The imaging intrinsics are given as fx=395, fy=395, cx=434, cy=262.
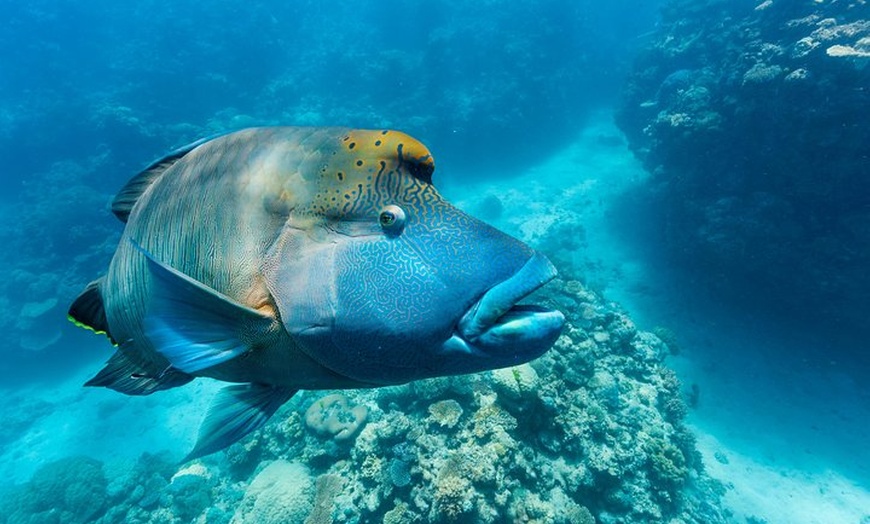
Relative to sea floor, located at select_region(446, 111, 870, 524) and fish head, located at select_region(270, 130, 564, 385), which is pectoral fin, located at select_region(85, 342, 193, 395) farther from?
sea floor, located at select_region(446, 111, 870, 524)

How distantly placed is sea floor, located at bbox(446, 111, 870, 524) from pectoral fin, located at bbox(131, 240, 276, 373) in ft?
41.9

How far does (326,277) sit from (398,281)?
0.79 feet

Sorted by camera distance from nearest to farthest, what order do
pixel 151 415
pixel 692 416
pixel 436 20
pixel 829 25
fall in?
pixel 692 416, pixel 829 25, pixel 151 415, pixel 436 20

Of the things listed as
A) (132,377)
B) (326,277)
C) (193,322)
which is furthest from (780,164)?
(132,377)

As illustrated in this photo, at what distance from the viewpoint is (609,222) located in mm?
19656

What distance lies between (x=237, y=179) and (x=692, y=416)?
14021 mm

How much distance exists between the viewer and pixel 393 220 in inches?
50.6

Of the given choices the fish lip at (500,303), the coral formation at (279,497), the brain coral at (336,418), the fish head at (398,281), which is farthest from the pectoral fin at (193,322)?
the brain coral at (336,418)

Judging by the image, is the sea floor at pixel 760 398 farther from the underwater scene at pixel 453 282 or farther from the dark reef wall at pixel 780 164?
the dark reef wall at pixel 780 164

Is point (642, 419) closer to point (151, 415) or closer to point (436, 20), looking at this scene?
point (151, 415)

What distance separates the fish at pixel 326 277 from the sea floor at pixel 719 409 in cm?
1232

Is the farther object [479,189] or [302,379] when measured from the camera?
[479,189]

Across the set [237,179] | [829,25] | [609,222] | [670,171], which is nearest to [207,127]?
[609,222]

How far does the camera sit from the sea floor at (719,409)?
33.7ft
